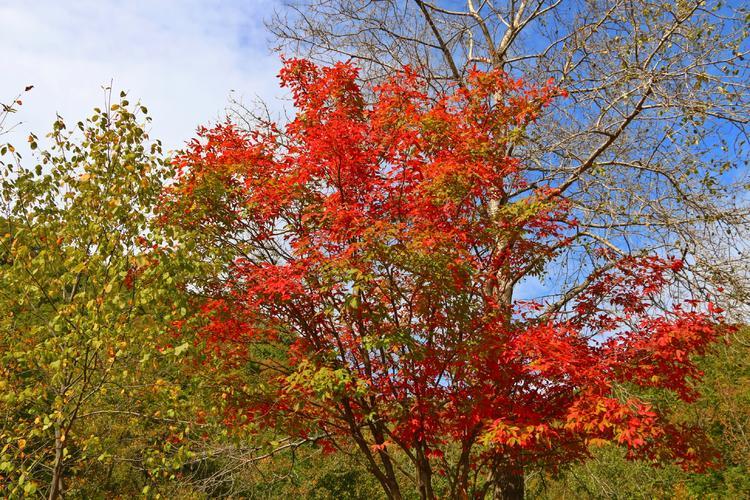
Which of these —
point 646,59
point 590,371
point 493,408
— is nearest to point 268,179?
point 493,408

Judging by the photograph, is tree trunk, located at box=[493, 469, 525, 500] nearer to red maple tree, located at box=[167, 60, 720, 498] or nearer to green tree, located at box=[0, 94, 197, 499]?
red maple tree, located at box=[167, 60, 720, 498]

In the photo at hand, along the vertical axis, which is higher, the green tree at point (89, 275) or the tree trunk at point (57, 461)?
the green tree at point (89, 275)

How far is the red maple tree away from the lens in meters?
5.55

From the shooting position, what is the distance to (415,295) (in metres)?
6.37

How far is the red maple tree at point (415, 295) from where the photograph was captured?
555 cm

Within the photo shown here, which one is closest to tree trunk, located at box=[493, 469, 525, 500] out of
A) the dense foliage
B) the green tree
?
the dense foliage

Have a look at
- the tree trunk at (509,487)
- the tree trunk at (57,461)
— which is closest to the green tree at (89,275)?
the tree trunk at (57,461)

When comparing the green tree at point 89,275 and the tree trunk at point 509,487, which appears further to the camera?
the tree trunk at point 509,487

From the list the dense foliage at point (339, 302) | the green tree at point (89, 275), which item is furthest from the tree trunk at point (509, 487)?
the green tree at point (89, 275)

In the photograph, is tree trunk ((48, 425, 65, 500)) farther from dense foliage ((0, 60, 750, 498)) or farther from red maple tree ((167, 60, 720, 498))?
red maple tree ((167, 60, 720, 498))

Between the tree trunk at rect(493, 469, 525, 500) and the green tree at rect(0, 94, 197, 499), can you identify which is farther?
the tree trunk at rect(493, 469, 525, 500)

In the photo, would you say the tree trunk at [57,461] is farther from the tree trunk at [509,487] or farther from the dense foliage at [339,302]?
the tree trunk at [509,487]

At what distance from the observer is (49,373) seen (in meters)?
5.79

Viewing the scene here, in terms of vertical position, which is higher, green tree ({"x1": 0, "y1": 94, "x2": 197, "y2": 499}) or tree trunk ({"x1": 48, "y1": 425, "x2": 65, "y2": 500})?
green tree ({"x1": 0, "y1": 94, "x2": 197, "y2": 499})
